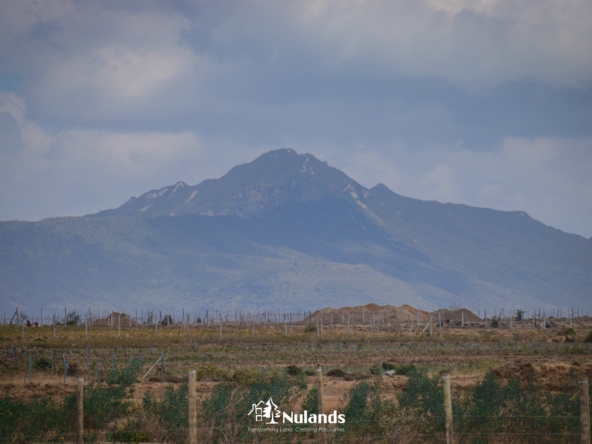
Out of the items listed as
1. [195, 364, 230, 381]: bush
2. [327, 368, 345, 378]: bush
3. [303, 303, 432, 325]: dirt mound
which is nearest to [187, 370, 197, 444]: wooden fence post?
[195, 364, 230, 381]: bush

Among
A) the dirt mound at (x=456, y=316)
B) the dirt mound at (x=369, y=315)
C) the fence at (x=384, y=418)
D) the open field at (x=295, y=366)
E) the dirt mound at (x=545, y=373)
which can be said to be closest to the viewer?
the fence at (x=384, y=418)

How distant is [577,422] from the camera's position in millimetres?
13398

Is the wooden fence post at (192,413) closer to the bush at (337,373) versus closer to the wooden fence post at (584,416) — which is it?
the wooden fence post at (584,416)

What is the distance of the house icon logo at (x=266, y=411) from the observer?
14141mm

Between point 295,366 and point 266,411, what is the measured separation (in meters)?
13.7

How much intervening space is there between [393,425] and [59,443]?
5.91m

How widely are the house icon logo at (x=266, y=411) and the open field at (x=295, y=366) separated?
0.50m

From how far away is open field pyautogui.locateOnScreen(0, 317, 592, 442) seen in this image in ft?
54.9

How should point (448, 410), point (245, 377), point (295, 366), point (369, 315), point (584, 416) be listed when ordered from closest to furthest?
point (584, 416)
point (448, 410)
point (245, 377)
point (295, 366)
point (369, 315)

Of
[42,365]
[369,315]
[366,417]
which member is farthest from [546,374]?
[369,315]

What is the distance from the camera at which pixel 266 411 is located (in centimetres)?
1436

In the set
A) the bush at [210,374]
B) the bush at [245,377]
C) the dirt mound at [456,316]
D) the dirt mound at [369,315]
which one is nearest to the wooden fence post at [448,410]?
the bush at [245,377]
